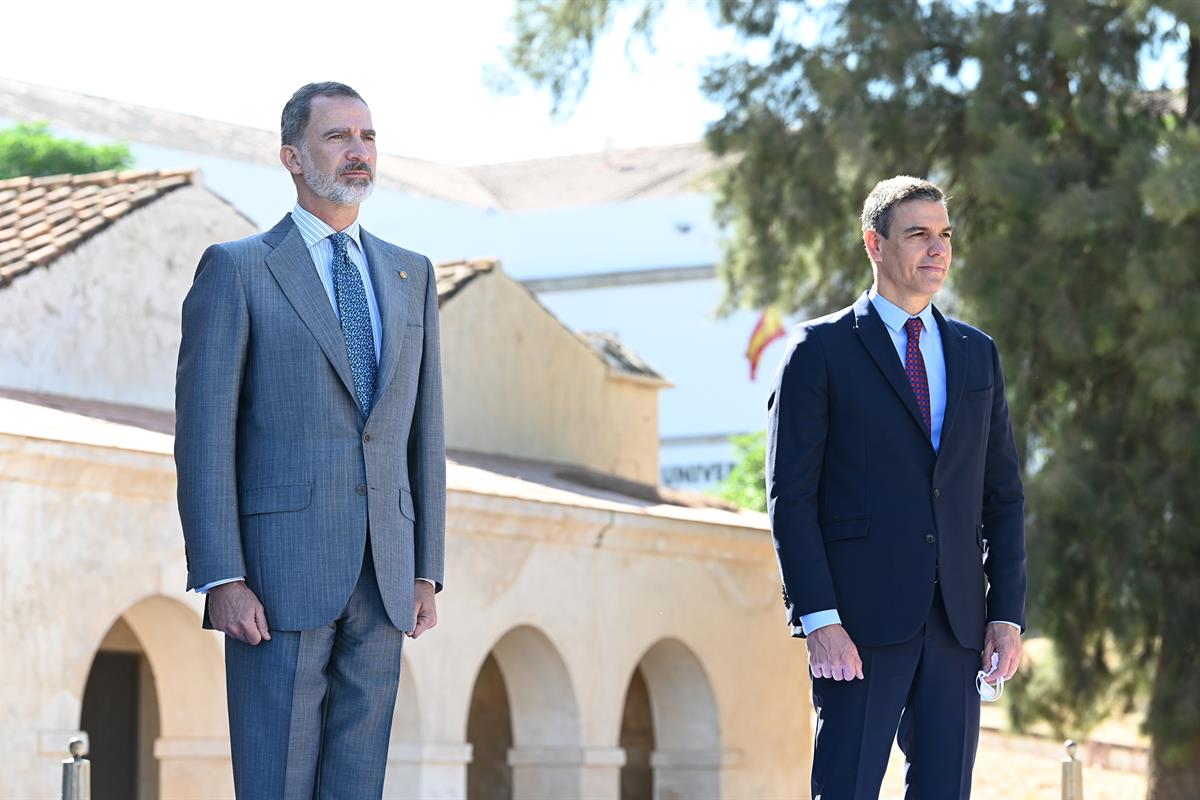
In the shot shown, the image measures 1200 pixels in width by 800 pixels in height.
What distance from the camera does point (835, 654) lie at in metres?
4.69

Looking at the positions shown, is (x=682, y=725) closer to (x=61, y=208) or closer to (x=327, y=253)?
(x=61, y=208)

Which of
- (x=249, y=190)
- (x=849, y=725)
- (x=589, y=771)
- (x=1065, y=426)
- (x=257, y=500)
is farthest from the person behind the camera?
(x=249, y=190)

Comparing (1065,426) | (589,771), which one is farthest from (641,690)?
(1065,426)

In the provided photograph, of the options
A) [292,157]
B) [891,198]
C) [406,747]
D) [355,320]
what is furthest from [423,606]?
[406,747]

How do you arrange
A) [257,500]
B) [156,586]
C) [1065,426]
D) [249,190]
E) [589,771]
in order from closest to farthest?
[257,500], [156,586], [589,771], [1065,426], [249,190]

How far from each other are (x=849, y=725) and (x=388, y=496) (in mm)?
1247

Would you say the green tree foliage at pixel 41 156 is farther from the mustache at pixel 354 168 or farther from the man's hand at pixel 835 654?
the man's hand at pixel 835 654

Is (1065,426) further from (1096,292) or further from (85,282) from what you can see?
(85,282)

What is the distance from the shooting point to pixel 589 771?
40.1ft

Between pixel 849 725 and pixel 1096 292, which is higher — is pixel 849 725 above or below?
below

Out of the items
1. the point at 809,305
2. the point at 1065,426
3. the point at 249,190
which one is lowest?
the point at 1065,426

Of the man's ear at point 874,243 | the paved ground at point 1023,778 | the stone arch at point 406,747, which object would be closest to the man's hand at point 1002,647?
the man's ear at point 874,243

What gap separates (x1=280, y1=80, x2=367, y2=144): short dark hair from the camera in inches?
176

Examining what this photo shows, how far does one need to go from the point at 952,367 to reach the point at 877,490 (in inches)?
15.7
